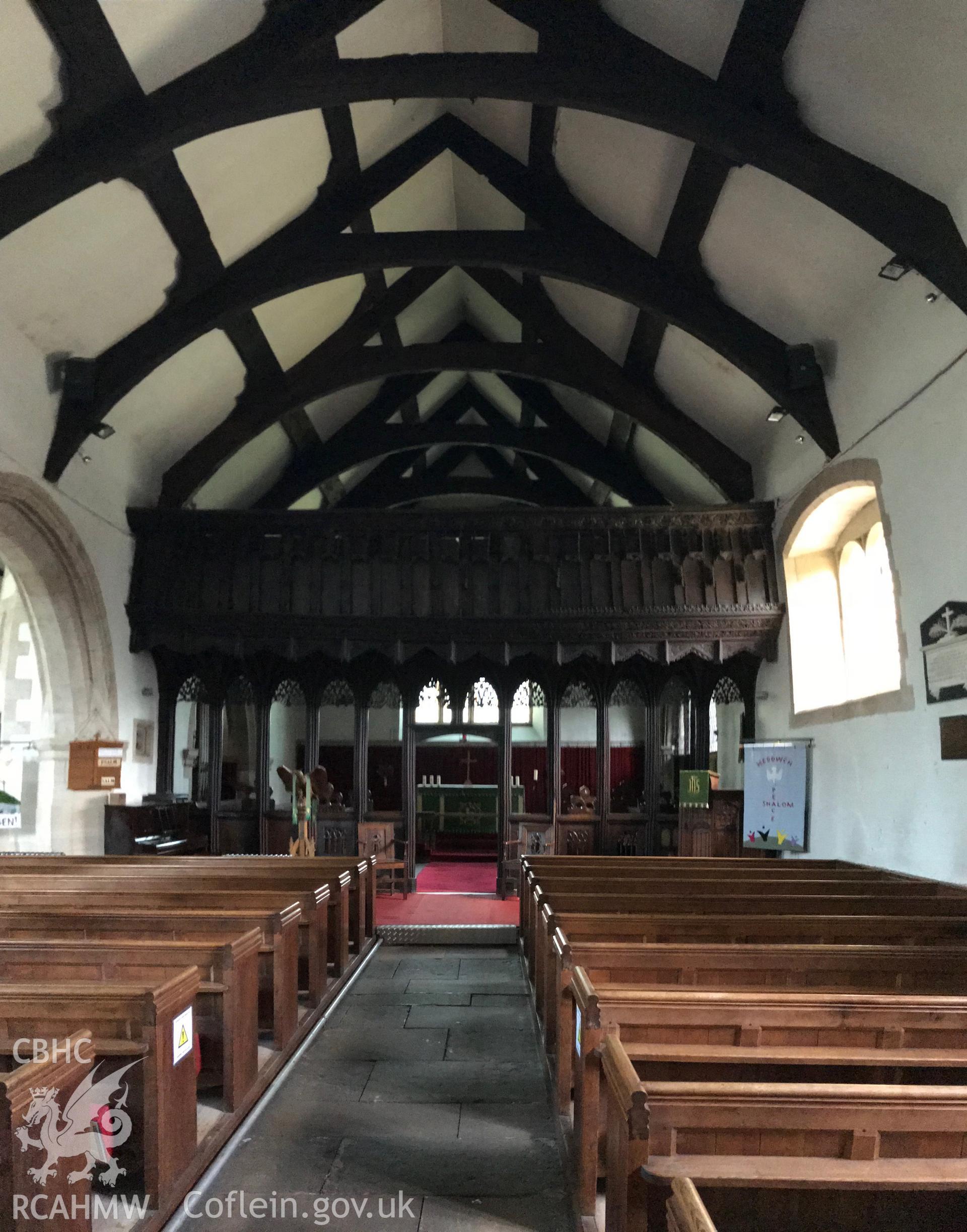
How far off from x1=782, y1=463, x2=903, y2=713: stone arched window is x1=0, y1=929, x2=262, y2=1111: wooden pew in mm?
5430

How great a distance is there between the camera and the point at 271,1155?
320 centimetres

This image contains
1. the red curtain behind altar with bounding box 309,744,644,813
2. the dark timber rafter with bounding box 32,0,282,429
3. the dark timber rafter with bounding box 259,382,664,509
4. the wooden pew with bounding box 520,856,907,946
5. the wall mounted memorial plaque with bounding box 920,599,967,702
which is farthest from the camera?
the red curtain behind altar with bounding box 309,744,644,813

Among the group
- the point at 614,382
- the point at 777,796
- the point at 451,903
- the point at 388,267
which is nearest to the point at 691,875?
the point at 777,796

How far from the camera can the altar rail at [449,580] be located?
9172 millimetres

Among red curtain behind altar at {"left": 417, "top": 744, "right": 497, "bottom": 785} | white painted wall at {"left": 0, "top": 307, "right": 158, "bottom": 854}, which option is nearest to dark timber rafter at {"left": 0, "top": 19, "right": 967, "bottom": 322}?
white painted wall at {"left": 0, "top": 307, "right": 158, "bottom": 854}

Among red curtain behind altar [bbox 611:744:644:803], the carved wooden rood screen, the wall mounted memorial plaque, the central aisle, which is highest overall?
the carved wooden rood screen

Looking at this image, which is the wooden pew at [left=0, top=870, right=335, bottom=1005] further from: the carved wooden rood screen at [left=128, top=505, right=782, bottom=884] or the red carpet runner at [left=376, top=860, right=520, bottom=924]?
the carved wooden rood screen at [left=128, top=505, right=782, bottom=884]

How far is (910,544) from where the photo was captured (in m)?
6.19

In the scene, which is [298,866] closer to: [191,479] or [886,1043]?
[886,1043]

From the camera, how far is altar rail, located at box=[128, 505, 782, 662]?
9172 mm

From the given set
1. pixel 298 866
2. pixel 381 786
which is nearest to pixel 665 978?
pixel 298 866

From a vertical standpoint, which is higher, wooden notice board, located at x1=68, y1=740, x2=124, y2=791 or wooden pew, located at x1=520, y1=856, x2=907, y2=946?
wooden notice board, located at x1=68, y1=740, x2=124, y2=791

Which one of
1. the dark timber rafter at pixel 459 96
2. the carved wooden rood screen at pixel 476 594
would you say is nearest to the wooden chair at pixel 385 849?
the carved wooden rood screen at pixel 476 594

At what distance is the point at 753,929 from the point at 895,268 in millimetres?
3973
